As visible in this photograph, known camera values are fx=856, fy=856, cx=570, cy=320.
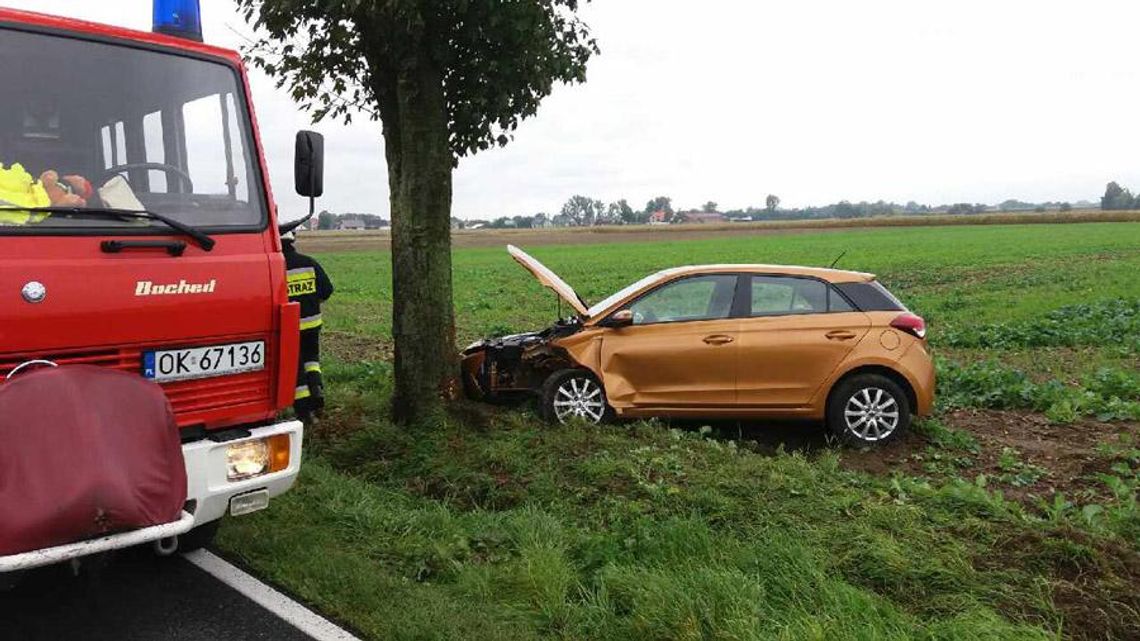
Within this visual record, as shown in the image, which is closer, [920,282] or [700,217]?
[920,282]

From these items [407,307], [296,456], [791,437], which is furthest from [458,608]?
[791,437]

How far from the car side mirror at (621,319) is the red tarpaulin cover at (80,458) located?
439 cm

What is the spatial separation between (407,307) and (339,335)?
26.2ft

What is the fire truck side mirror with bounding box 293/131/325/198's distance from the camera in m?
4.69

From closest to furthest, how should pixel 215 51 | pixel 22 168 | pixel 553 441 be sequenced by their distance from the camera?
pixel 22 168 < pixel 215 51 < pixel 553 441

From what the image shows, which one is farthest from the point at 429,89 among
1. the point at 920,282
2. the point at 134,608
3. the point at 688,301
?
the point at 920,282

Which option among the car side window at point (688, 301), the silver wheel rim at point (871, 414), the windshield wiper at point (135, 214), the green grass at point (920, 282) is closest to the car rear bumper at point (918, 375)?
the silver wheel rim at point (871, 414)

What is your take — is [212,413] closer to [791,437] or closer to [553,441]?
[553,441]

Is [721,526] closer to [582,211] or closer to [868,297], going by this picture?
[868,297]

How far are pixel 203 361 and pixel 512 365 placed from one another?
411 centimetres

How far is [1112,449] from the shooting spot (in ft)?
21.3

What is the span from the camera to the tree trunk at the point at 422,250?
6.75 meters

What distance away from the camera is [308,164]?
4695 millimetres

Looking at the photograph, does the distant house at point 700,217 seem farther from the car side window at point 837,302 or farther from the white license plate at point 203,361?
the white license plate at point 203,361
